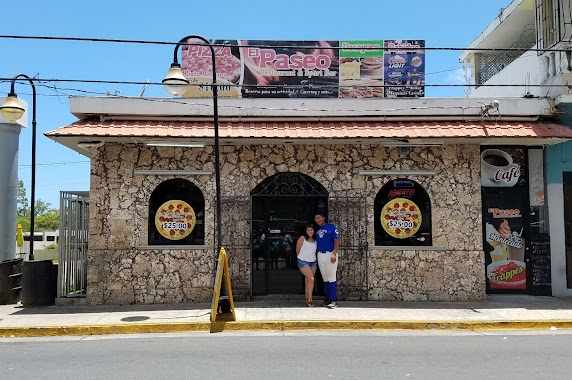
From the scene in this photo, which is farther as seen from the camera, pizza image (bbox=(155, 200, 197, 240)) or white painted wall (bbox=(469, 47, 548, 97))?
white painted wall (bbox=(469, 47, 548, 97))

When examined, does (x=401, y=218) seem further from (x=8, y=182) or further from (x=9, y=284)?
(x=8, y=182)

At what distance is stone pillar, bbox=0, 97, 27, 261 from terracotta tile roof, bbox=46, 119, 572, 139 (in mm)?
3467

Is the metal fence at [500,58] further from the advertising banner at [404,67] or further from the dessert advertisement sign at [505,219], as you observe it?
→ the dessert advertisement sign at [505,219]

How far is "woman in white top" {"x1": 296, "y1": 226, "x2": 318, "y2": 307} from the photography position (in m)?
10.2

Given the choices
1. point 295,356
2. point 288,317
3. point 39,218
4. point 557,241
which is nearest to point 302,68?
point 288,317

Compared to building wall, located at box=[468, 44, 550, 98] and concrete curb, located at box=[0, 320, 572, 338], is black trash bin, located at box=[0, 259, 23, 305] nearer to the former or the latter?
concrete curb, located at box=[0, 320, 572, 338]

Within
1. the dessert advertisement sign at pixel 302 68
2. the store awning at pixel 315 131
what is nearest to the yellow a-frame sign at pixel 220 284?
the store awning at pixel 315 131

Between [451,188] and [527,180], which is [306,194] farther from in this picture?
[527,180]

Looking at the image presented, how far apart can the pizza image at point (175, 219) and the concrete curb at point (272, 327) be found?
2.62 metres

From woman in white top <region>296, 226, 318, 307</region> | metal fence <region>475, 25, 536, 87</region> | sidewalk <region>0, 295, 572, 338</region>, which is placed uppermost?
metal fence <region>475, 25, 536, 87</region>

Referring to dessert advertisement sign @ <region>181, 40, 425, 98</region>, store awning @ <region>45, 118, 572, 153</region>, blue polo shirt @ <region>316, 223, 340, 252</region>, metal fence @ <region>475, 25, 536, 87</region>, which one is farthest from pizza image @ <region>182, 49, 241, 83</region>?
metal fence @ <region>475, 25, 536, 87</region>

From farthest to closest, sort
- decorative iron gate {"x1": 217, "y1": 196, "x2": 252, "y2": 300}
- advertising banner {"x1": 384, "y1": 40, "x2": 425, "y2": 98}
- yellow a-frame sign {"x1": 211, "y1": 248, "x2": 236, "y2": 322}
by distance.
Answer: advertising banner {"x1": 384, "y1": 40, "x2": 425, "y2": 98} < decorative iron gate {"x1": 217, "y1": 196, "x2": 252, "y2": 300} < yellow a-frame sign {"x1": 211, "y1": 248, "x2": 236, "y2": 322}

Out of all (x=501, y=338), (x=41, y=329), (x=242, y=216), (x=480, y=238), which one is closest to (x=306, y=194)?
(x=242, y=216)

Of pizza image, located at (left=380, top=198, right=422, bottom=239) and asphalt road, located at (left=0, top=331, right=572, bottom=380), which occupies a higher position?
pizza image, located at (left=380, top=198, right=422, bottom=239)
